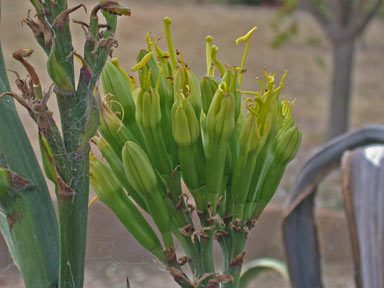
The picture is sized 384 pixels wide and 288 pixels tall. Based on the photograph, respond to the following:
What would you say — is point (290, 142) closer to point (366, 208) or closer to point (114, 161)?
point (114, 161)

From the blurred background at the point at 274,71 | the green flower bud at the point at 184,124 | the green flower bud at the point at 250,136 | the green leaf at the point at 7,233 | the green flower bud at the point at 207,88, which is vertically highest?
the green flower bud at the point at 207,88

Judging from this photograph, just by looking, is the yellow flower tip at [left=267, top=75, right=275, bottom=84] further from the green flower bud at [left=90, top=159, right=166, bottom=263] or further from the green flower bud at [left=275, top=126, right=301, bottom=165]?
the green flower bud at [left=90, top=159, right=166, bottom=263]

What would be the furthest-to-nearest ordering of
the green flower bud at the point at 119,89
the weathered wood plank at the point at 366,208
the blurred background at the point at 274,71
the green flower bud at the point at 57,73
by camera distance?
the weathered wood plank at the point at 366,208 → the blurred background at the point at 274,71 → the green flower bud at the point at 119,89 → the green flower bud at the point at 57,73

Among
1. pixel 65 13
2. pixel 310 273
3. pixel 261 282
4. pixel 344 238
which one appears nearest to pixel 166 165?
pixel 65 13

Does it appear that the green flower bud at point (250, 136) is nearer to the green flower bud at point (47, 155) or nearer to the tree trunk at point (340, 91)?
the green flower bud at point (47, 155)

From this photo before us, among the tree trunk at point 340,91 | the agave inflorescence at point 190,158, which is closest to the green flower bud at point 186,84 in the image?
the agave inflorescence at point 190,158

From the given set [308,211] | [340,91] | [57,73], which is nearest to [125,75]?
[57,73]

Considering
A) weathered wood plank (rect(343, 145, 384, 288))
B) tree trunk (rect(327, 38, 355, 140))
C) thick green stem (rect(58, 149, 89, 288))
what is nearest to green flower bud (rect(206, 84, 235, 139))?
thick green stem (rect(58, 149, 89, 288))
